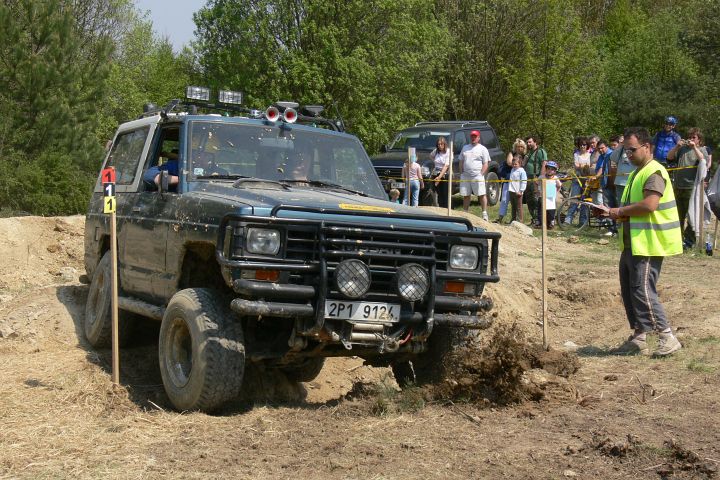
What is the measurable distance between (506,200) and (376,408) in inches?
519

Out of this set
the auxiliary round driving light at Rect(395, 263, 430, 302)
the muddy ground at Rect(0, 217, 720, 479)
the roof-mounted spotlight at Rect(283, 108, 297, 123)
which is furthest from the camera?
the roof-mounted spotlight at Rect(283, 108, 297, 123)

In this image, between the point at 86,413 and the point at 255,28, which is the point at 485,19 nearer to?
the point at 255,28

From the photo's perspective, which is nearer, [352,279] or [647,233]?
[352,279]

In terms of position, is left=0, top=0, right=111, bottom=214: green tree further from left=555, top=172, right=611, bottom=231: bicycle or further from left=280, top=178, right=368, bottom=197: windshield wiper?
left=280, top=178, right=368, bottom=197: windshield wiper

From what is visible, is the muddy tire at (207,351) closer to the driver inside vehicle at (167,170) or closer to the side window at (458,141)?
the driver inside vehicle at (167,170)

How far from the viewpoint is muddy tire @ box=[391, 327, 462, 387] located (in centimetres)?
745

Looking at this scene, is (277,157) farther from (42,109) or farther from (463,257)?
(42,109)

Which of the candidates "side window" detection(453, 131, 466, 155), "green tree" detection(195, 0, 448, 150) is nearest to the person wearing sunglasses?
"side window" detection(453, 131, 466, 155)

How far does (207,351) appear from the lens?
6.55 meters

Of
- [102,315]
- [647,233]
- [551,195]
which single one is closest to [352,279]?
[647,233]

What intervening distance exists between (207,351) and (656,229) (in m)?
4.10

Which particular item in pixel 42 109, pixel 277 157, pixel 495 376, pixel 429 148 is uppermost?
pixel 42 109

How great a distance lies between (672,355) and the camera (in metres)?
8.57

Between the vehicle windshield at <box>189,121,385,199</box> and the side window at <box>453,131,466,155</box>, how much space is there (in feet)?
46.7
